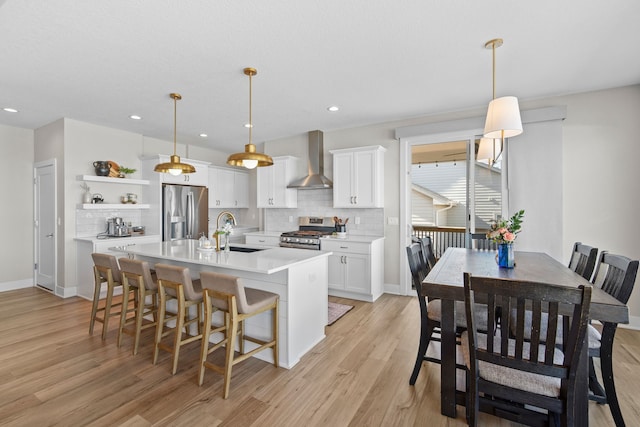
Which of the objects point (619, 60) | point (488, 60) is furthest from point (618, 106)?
point (488, 60)

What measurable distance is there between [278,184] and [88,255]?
304 centimetres

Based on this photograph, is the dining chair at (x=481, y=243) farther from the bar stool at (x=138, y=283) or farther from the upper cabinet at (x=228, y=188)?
the upper cabinet at (x=228, y=188)

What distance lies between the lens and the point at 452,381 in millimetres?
1874

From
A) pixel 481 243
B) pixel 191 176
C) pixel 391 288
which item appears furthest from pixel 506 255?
pixel 191 176

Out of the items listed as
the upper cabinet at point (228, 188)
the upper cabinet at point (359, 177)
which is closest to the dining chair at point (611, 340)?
the upper cabinet at point (359, 177)

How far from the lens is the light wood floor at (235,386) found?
1.89 metres

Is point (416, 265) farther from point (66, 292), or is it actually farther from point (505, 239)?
point (66, 292)

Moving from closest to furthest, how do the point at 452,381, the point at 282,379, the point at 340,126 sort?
the point at 452,381 < the point at 282,379 < the point at 340,126

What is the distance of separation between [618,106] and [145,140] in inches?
267

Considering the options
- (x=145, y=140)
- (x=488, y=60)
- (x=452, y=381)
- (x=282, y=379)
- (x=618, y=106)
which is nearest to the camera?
(x=452, y=381)

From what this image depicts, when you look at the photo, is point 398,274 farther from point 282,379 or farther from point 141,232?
point 141,232

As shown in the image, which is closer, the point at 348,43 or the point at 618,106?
the point at 348,43

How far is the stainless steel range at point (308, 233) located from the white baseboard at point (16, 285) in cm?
421

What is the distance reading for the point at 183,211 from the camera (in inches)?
211
